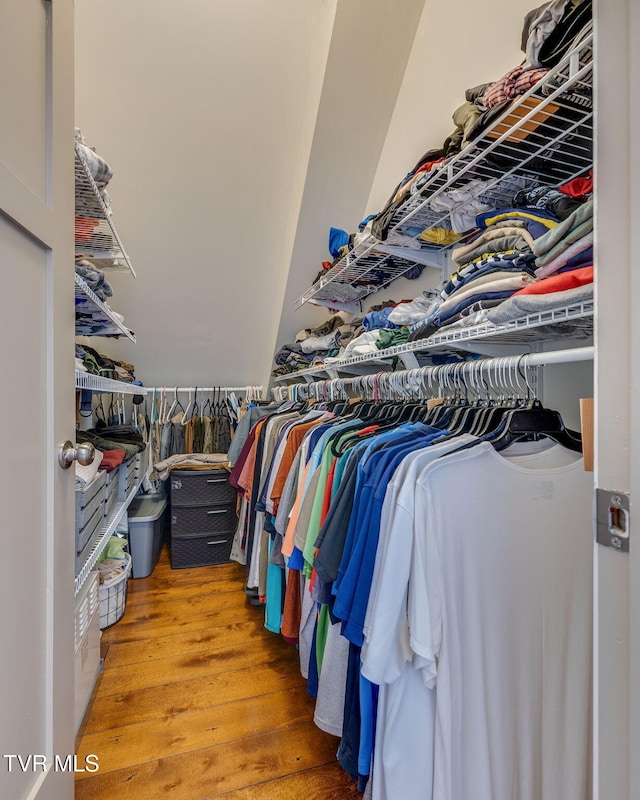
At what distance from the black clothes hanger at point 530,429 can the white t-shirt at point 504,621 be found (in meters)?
0.06

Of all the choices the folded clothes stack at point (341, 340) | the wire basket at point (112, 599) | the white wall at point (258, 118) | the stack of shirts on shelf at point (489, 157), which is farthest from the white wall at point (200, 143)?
the wire basket at point (112, 599)

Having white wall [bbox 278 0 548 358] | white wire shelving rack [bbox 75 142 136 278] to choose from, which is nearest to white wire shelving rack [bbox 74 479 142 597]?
white wire shelving rack [bbox 75 142 136 278]

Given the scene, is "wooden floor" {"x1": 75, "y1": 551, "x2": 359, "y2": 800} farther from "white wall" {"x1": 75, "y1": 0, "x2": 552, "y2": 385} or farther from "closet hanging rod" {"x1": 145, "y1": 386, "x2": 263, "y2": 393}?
"white wall" {"x1": 75, "y1": 0, "x2": 552, "y2": 385}

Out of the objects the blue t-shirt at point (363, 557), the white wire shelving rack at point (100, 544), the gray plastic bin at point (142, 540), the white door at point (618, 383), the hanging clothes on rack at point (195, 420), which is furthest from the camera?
the hanging clothes on rack at point (195, 420)

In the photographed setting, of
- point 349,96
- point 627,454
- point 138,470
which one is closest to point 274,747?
point 627,454

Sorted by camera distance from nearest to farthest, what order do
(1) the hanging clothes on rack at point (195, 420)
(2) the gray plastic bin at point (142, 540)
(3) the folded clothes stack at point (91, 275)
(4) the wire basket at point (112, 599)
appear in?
(3) the folded clothes stack at point (91, 275)
(4) the wire basket at point (112, 599)
(2) the gray plastic bin at point (142, 540)
(1) the hanging clothes on rack at point (195, 420)

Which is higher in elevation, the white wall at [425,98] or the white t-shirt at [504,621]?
the white wall at [425,98]

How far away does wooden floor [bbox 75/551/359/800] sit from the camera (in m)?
1.19

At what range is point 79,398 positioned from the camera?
1.77 m

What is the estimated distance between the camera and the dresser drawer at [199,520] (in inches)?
109

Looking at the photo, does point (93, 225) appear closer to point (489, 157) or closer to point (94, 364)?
point (94, 364)

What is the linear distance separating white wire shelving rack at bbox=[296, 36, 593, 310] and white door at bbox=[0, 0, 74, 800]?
914 mm

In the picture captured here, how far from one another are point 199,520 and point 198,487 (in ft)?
0.77

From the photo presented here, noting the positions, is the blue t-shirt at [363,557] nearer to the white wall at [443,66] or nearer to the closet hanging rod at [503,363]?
the closet hanging rod at [503,363]
